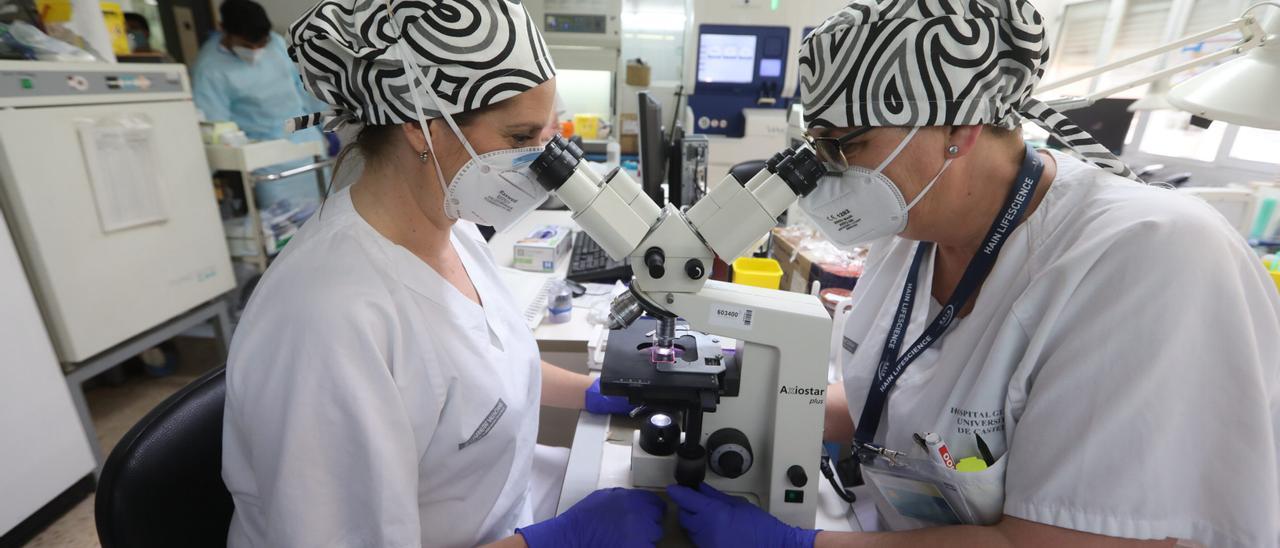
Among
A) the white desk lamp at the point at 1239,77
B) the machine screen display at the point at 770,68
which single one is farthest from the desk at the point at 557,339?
the machine screen display at the point at 770,68

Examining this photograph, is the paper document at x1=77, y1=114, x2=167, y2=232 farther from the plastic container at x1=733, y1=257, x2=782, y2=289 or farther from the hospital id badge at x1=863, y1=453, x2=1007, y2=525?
the hospital id badge at x1=863, y1=453, x2=1007, y2=525

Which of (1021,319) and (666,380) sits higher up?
(1021,319)

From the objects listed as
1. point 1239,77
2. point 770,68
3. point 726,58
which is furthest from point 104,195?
point 770,68

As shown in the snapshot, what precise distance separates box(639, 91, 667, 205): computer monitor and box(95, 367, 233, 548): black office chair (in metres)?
1.16

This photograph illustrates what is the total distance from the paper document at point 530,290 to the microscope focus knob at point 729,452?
2.49ft

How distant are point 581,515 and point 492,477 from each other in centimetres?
19

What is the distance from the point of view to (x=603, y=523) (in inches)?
36.1

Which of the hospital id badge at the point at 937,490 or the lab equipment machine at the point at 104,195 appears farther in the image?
the lab equipment machine at the point at 104,195

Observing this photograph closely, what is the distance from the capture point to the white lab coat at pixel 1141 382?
67 centimetres

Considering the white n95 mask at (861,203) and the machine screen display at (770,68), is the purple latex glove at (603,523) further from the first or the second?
the machine screen display at (770,68)

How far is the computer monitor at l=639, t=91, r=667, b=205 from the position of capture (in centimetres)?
170

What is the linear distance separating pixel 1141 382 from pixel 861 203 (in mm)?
431

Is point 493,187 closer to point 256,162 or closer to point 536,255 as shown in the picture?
point 536,255

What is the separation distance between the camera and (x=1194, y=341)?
670 millimetres
